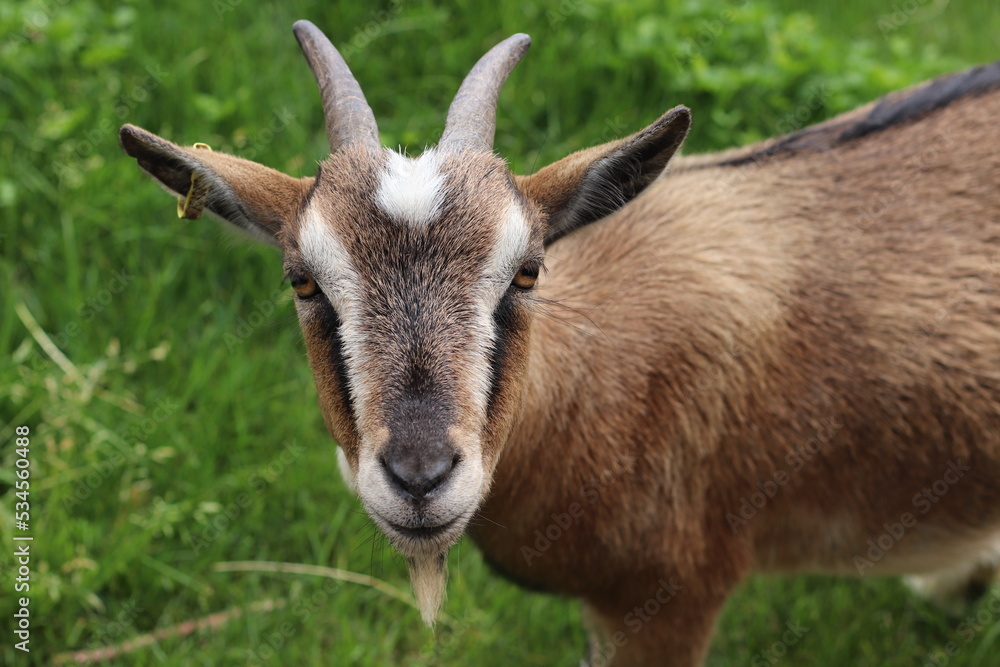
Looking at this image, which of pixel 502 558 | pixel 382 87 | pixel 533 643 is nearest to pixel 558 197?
pixel 502 558

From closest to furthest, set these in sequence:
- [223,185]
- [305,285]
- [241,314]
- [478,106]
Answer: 1. [305,285]
2. [223,185]
3. [478,106]
4. [241,314]

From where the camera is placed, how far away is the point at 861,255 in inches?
142

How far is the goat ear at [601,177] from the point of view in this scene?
2922 millimetres

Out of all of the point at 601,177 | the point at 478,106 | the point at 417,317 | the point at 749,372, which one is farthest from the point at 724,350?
the point at 417,317

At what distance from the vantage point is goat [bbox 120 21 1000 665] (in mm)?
3137

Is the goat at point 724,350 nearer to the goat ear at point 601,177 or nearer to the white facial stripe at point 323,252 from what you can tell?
the goat ear at point 601,177

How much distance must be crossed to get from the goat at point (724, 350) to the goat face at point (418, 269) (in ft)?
0.06

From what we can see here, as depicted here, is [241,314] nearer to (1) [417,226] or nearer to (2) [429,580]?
(2) [429,580]

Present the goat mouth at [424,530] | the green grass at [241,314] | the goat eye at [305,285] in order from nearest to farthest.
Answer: the goat mouth at [424,530] → the goat eye at [305,285] → the green grass at [241,314]

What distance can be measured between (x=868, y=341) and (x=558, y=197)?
4.39 ft

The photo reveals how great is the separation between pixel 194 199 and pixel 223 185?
0.36ft

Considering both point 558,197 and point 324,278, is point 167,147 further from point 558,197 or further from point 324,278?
point 558,197

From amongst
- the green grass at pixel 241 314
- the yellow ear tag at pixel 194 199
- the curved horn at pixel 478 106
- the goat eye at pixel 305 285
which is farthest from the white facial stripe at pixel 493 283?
the green grass at pixel 241 314

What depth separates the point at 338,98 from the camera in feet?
10.4
